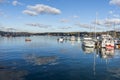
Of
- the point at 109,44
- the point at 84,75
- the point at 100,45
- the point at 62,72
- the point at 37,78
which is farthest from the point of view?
the point at 100,45

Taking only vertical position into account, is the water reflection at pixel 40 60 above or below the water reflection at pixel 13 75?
above

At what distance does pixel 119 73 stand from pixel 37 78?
650 inches

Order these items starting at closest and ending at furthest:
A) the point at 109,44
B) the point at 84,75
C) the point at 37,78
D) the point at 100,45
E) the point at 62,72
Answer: the point at 37,78, the point at 84,75, the point at 62,72, the point at 109,44, the point at 100,45

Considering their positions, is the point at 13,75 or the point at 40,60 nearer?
the point at 13,75

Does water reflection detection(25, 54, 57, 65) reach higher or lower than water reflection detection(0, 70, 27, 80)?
higher

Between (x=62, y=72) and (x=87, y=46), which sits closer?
(x=62, y=72)

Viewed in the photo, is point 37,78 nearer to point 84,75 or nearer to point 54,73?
point 54,73

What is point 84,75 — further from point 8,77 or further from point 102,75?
point 8,77

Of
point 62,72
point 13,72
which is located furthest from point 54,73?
point 13,72

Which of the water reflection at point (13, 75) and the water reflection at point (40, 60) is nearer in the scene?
the water reflection at point (13, 75)

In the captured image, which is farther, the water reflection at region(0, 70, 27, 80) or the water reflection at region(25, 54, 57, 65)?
the water reflection at region(25, 54, 57, 65)

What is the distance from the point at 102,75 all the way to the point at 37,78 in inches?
483

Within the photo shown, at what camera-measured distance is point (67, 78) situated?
120ft

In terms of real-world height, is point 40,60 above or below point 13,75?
above
